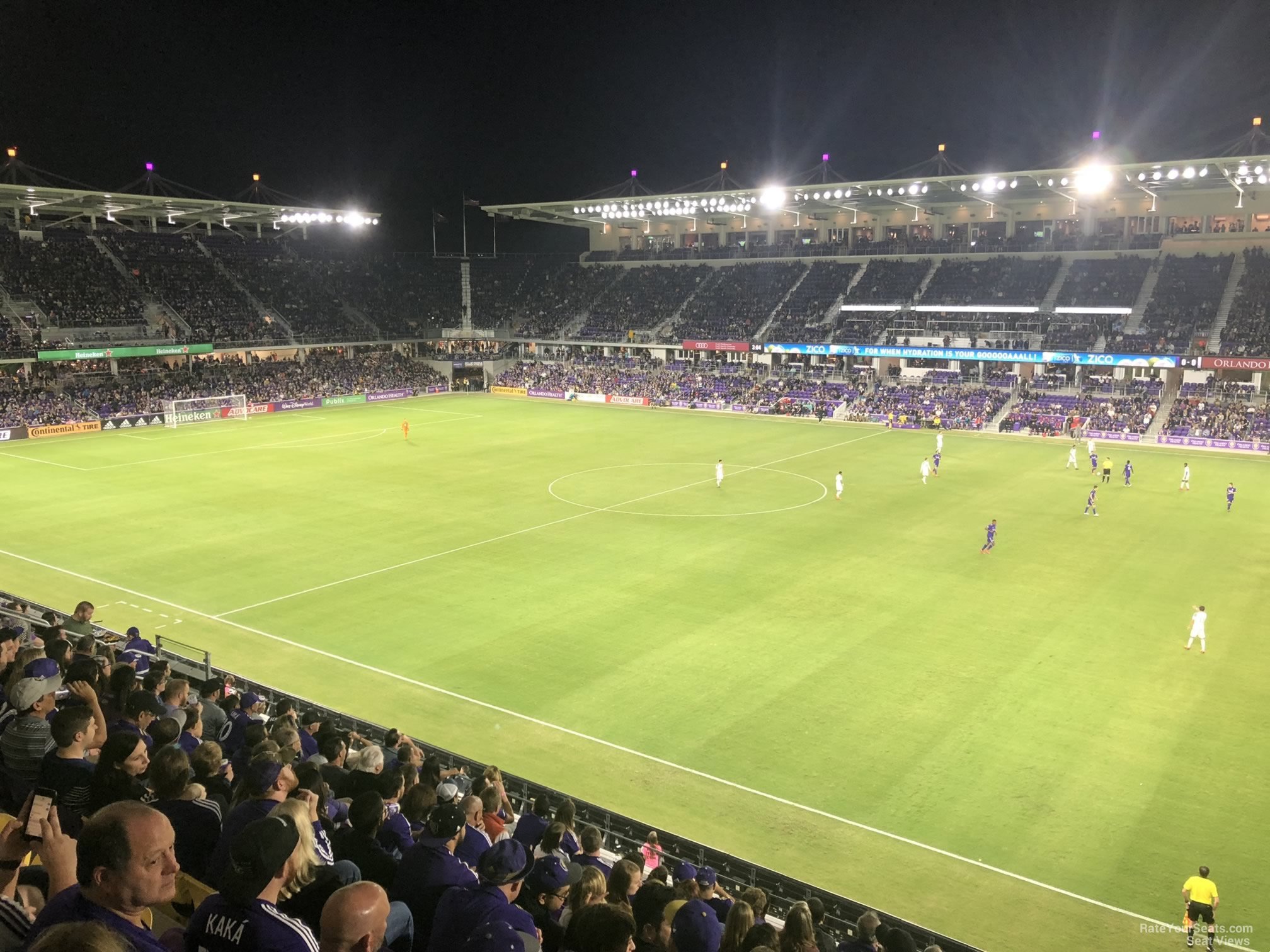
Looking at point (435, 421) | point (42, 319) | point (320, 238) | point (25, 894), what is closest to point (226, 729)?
point (25, 894)

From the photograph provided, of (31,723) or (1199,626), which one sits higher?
(31,723)

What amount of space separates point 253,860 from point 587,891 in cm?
291

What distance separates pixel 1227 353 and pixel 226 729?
6194cm

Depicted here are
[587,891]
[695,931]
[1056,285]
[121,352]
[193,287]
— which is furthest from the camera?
[193,287]

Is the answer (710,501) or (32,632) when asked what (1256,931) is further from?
(710,501)

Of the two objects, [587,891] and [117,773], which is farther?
[587,891]

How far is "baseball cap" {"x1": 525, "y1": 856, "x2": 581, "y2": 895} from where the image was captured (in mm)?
6758

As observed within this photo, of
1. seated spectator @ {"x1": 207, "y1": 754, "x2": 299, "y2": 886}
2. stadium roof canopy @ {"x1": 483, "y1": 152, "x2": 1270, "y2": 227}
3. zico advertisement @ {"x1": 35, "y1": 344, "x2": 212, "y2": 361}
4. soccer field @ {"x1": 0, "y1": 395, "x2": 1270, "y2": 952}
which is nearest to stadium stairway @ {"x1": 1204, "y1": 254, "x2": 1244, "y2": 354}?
stadium roof canopy @ {"x1": 483, "y1": 152, "x2": 1270, "y2": 227}

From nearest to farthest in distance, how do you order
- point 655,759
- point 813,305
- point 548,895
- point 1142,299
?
point 548,895
point 655,759
point 1142,299
point 813,305

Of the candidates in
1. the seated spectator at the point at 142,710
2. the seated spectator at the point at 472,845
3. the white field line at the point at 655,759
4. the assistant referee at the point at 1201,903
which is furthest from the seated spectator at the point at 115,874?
the white field line at the point at 655,759

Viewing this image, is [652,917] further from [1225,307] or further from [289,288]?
[289,288]

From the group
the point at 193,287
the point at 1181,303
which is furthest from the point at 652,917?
the point at 193,287

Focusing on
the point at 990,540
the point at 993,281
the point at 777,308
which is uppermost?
the point at 993,281

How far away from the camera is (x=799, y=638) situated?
72.3 feet
